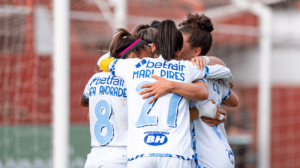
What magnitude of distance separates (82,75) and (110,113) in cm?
404

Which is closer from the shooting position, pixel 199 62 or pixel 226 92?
pixel 199 62

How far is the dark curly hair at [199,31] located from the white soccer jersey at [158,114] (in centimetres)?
32

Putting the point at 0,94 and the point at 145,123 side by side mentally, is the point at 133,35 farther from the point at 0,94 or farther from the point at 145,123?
the point at 0,94

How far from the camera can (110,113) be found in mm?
1899

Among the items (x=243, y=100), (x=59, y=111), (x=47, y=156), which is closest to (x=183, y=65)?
(x=59, y=111)

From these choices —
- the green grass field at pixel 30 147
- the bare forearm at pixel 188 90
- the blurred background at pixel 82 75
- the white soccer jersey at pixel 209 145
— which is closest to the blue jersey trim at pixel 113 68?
the bare forearm at pixel 188 90

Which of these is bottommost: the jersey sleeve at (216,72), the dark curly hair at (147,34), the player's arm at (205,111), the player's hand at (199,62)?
the player's arm at (205,111)

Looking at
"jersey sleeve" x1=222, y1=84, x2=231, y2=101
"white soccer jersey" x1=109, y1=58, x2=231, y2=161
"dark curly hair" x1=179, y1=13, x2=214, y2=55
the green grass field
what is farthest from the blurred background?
"white soccer jersey" x1=109, y1=58, x2=231, y2=161

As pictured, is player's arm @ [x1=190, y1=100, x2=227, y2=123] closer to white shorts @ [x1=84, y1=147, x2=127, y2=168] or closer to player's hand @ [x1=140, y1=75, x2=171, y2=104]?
player's hand @ [x1=140, y1=75, x2=171, y2=104]

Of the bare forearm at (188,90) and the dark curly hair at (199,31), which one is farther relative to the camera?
the dark curly hair at (199,31)

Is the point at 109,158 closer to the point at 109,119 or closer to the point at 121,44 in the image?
the point at 109,119

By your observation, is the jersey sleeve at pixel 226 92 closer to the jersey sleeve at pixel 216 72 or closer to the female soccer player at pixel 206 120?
the female soccer player at pixel 206 120

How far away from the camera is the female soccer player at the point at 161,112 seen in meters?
1.63

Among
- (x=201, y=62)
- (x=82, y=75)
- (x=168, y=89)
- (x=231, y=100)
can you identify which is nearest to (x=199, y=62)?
(x=201, y=62)
